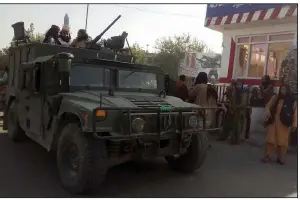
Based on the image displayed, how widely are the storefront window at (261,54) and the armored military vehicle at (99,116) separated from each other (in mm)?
5098

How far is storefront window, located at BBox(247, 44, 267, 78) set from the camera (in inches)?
380

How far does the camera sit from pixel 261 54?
31.8 feet

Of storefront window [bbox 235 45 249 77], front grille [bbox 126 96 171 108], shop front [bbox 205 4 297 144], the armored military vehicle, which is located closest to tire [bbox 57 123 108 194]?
the armored military vehicle

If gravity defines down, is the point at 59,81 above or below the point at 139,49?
below

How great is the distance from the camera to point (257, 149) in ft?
24.2

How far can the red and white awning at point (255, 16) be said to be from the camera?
27.3 feet

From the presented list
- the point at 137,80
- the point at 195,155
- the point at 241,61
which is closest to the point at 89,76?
the point at 137,80

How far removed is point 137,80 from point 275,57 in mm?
6029

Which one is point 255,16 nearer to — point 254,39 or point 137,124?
point 254,39

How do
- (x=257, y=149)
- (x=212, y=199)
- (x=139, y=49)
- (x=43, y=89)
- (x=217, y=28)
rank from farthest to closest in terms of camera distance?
1. (x=139, y=49)
2. (x=217, y=28)
3. (x=257, y=149)
4. (x=43, y=89)
5. (x=212, y=199)

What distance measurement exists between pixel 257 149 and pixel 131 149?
430 centimetres

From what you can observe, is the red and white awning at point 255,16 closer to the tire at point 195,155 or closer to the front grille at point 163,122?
the tire at point 195,155

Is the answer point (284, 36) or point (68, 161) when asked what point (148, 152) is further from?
point (284, 36)

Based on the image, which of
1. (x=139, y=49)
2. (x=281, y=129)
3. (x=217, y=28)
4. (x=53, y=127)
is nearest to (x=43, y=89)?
(x=53, y=127)
